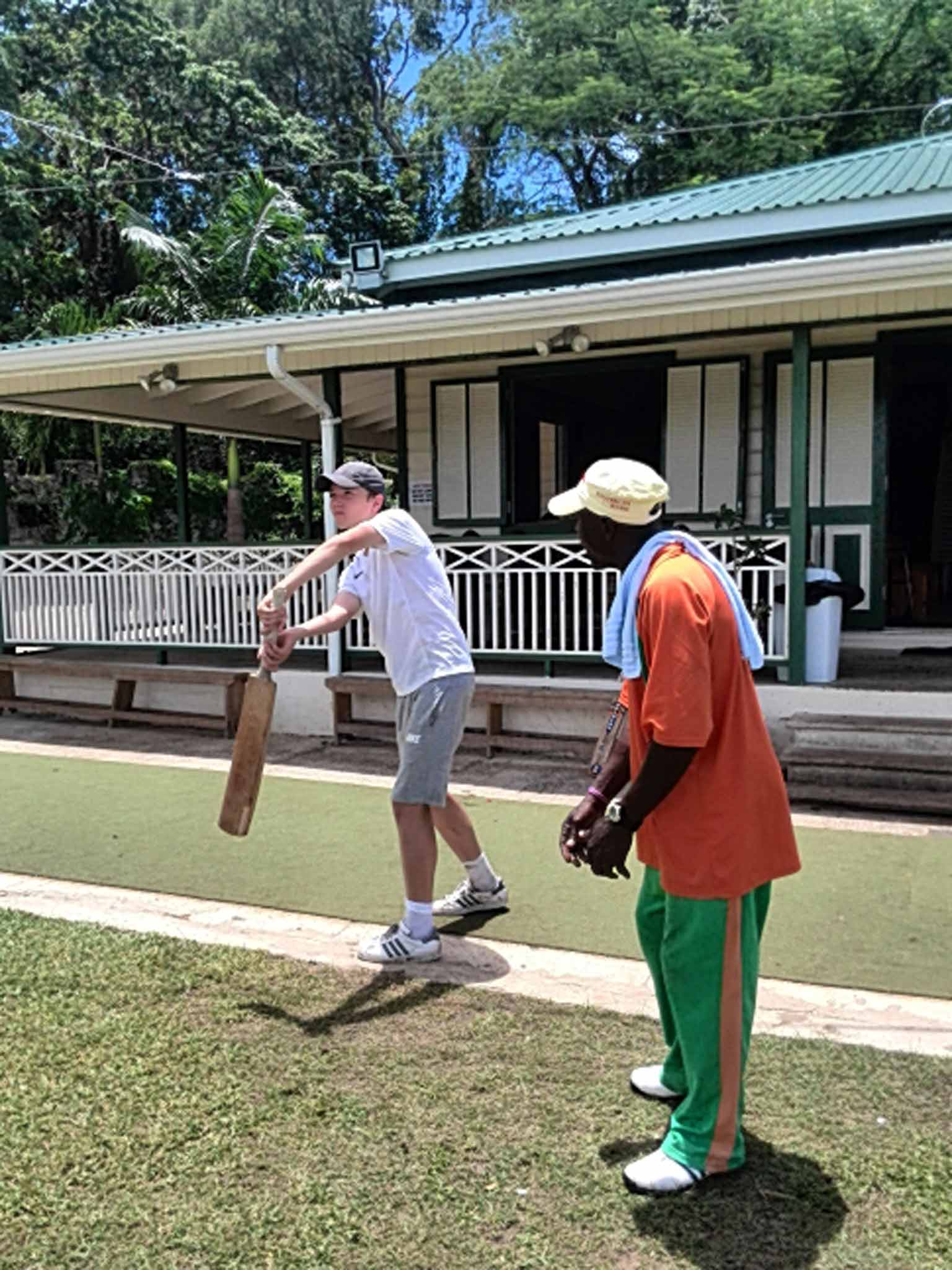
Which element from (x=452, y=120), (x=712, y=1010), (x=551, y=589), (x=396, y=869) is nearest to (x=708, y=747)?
(x=712, y=1010)

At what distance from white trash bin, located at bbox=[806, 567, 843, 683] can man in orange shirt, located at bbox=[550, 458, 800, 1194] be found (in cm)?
472

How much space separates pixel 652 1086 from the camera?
2889 millimetres

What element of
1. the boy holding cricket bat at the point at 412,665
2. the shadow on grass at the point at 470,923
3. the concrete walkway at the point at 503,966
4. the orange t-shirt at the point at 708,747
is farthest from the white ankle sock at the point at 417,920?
the orange t-shirt at the point at 708,747

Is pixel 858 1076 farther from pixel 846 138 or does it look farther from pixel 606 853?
pixel 846 138

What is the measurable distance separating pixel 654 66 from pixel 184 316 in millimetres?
15524

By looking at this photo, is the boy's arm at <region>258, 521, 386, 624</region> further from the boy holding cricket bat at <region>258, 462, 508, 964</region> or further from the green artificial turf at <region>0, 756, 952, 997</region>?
the green artificial turf at <region>0, 756, 952, 997</region>

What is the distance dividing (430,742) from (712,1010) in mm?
1610

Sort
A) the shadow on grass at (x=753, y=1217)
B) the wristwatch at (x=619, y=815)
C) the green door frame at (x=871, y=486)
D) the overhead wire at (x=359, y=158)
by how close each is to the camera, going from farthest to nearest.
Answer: the overhead wire at (x=359, y=158)
the green door frame at (x=871, y=486)
the wristwatch at (x=619, y=815)
the shadow on grass at (x=753, y=1217)

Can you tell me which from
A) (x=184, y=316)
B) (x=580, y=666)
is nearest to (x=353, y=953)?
(x=580, y=666)

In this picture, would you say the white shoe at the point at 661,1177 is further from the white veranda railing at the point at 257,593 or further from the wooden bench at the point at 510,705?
the white veranda railing at the point at 257,593

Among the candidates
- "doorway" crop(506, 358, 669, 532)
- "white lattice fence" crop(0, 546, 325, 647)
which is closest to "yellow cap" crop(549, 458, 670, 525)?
"white lattice fence" crop(0, 546, 325, 647)

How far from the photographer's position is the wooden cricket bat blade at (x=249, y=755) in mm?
3627

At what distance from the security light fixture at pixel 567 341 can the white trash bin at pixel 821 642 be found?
7.77ft

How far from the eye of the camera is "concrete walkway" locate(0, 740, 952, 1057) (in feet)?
10.9
